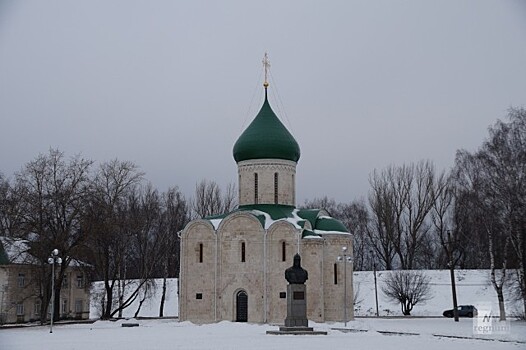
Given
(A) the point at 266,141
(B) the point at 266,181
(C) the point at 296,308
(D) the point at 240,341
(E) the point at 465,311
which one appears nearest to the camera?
(D) the point at 240,341

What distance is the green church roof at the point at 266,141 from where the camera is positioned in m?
34.3

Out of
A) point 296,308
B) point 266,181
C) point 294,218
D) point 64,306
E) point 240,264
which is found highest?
point 266,181

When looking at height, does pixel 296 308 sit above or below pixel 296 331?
above

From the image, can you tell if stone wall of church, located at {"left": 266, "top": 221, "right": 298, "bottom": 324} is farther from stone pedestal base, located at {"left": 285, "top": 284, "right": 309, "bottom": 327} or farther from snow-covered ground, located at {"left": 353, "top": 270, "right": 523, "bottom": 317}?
snow-covered ground, located at {"left": 353, "top": 270, "right": 523, "bottom": 317}

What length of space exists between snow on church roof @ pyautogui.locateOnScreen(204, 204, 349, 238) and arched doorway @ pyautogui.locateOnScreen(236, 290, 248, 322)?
334 cm

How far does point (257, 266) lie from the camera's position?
31.8 meters

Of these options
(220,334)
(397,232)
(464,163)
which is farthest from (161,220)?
(220,334)

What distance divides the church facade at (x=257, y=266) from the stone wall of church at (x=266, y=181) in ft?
3.36

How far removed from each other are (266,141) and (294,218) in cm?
422

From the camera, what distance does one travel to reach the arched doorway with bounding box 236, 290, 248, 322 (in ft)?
104

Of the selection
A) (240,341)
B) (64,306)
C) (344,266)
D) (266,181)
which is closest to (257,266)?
(344,266)

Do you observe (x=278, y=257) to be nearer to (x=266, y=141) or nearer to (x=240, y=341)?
(x=266, y=141)

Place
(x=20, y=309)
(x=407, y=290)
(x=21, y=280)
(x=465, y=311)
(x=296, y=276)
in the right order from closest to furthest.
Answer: (x=296, y=276)
(x=20, y=309)
(x=21, y=280)
(x=465, y=311)
(x=407, y=290)

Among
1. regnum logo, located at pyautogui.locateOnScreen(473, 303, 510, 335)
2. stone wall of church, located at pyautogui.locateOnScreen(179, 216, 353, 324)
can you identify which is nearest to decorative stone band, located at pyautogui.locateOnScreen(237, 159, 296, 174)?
stone wall of church, located at pyautogui.locateOnScreen(179, 216, 353, 324)
